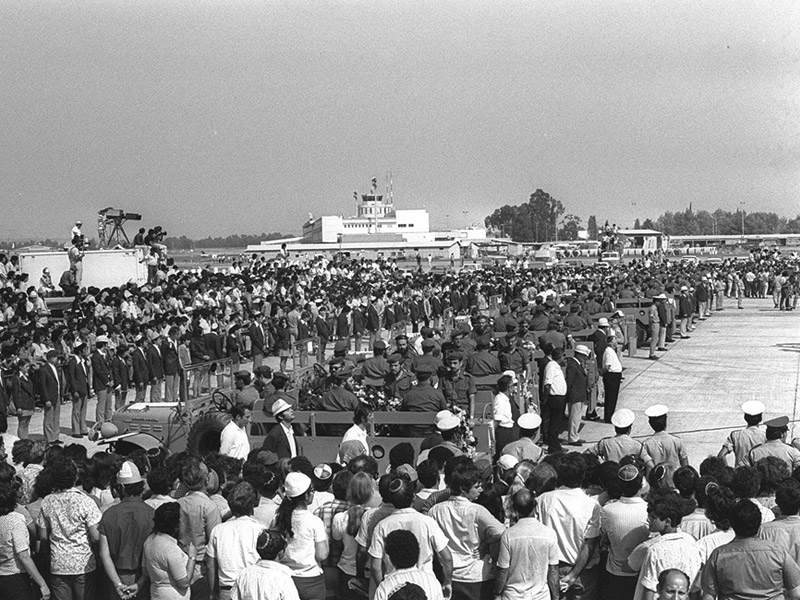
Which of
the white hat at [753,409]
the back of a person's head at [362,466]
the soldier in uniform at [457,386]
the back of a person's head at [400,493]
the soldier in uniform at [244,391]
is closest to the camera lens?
the back of a person's head at [400,493]

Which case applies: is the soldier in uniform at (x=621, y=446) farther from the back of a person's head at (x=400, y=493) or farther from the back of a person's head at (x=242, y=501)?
the back of a person's head at (x=242, y=501)

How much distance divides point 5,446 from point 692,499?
24.2 feet

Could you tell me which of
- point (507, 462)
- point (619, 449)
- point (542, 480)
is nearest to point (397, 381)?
point (619, 449)

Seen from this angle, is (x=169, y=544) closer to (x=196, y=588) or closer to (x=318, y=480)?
(x=196, y=588)

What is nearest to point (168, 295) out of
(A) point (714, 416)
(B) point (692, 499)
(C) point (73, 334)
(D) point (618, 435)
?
(C) point (73, 334)

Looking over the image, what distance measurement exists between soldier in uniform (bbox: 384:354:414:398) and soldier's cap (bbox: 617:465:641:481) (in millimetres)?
5750

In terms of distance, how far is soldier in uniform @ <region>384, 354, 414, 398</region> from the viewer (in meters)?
12.9

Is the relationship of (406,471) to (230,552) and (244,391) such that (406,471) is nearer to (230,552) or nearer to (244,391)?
(230,552)

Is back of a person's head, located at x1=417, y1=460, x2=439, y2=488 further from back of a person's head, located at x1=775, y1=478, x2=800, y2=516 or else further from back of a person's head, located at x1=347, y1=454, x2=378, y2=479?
back of a person's head, located at x1=775, y1=478, x2=800, y2=516

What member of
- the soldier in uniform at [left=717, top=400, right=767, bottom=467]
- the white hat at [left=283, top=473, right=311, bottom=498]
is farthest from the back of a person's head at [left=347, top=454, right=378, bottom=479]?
the soldier in uniform at [left=717, top=400, right=767, bottom=467]

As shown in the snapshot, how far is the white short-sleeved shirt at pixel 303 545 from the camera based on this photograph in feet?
21.2

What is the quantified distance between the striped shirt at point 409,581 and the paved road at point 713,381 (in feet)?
22.9

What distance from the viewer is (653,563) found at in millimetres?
5844

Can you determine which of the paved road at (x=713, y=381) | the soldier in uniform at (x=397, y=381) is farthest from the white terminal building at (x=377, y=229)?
the soldier in uniform at (x=397, y=381)
